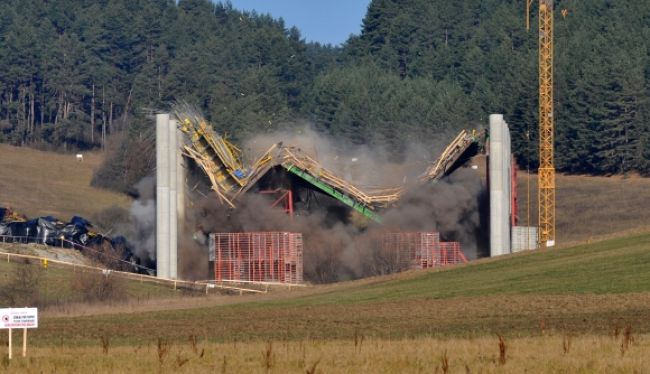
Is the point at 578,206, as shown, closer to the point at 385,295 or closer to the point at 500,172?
the point at 500,172

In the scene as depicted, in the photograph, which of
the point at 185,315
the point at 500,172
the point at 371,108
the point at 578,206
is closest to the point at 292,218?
the point at 500,172

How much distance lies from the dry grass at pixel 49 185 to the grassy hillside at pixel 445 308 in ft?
205

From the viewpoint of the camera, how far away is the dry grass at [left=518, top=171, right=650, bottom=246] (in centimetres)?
12938

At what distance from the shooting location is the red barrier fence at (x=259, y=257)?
96688 millimetres

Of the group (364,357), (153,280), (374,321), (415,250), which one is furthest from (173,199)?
(364,357)

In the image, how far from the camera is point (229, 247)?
97688mm

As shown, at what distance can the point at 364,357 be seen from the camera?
3997cm

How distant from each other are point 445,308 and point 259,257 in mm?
37797

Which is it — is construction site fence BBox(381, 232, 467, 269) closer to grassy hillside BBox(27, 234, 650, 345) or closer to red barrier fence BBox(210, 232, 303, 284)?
red barrier fence BBox(210, 232, 303, 284)

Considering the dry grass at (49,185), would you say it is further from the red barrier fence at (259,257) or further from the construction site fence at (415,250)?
the construction site fence at (415,250)

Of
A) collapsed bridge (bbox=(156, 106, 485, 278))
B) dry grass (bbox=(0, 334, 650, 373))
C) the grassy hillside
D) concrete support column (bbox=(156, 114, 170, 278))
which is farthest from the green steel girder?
dry grass (bbox=(0, 334, 650, 373))

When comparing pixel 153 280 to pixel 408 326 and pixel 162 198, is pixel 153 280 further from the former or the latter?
pixel 408 326

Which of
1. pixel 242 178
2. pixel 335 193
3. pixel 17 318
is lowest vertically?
pixel 17 318

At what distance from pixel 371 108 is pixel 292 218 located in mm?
81365
